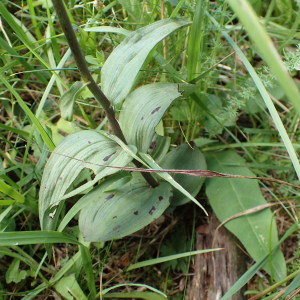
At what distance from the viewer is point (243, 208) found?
132 centimetres

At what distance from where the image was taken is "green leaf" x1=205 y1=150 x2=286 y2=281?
1.19 meters

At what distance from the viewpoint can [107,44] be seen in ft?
5.41

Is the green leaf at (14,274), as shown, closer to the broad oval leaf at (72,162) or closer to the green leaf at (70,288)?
the green leaf at (70,288)

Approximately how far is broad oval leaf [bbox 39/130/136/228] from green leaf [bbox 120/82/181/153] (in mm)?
116

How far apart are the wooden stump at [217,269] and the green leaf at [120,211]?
1.11ft

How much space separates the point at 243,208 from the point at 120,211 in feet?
2.09

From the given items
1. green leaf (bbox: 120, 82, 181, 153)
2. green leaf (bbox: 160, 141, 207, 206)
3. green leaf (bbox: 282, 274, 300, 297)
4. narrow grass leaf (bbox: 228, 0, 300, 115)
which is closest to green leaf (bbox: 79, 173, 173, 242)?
green leaf (bbox: 160, 141, 207, 206)

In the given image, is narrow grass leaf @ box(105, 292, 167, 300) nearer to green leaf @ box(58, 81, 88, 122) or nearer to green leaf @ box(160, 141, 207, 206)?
green leaf @ box(160, 141, 207, 206)

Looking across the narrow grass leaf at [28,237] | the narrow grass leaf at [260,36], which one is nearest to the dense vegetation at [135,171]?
the narrow grass leaf at [28,237]

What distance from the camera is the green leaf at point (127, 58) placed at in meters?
0.89

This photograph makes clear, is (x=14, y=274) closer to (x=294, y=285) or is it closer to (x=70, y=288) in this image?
(x=70, y=288)

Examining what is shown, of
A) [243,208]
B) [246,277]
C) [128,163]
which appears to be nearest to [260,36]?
[128,163]

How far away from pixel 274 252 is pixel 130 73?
102 centimetres

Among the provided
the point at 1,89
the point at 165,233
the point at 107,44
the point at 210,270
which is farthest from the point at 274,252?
the point at 1,89
